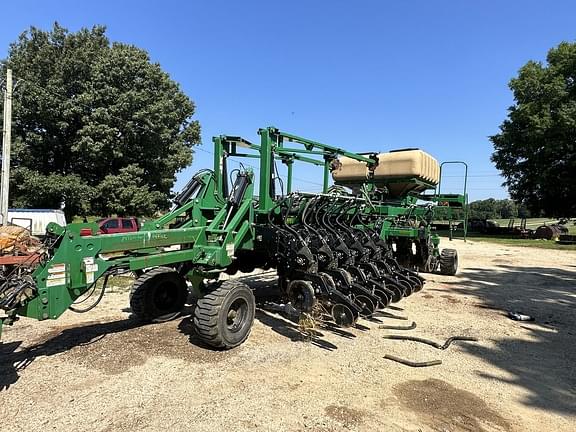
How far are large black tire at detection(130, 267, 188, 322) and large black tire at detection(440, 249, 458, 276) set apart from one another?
25.1ft

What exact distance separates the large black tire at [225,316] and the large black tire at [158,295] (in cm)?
133

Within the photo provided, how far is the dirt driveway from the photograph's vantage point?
3406mm

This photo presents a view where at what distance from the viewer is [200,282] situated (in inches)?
219

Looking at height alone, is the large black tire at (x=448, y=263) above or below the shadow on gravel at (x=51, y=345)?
above

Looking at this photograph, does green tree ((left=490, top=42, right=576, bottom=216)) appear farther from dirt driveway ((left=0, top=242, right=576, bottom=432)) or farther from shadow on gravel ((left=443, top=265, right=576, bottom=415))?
dirt driveway ((left=0, top=242, right=576, bottom=432))

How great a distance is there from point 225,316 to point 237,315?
364 mm

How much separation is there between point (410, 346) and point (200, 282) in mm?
2831

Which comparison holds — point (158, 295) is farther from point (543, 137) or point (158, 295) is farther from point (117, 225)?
point (543, 137)

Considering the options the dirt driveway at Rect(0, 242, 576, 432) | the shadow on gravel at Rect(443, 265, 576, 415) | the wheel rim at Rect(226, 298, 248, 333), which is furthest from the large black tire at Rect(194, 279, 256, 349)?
the shadow on gravel at Rect(443, 265, 576, 415)

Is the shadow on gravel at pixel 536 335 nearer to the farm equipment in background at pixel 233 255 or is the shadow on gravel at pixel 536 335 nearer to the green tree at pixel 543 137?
the farm equipment in background at pixel 233 255

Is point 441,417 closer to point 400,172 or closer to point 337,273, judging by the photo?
point 337,273

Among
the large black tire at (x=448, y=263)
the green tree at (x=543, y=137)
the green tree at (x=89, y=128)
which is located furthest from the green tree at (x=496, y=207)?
the large black tire at (x=448, y=263)

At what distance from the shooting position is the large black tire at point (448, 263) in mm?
11320

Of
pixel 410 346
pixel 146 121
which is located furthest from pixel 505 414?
pixel 146 121
